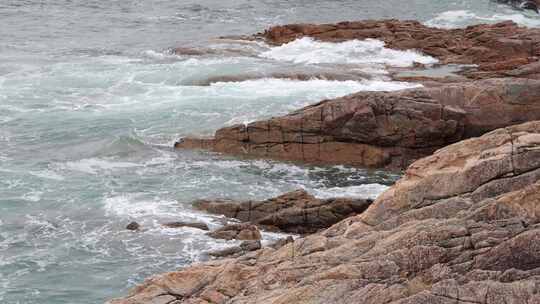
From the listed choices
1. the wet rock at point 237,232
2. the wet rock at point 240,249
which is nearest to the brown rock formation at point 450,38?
the wet rock at point 237,232

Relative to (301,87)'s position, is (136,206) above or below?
below

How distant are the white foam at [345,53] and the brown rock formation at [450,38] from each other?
0.71m

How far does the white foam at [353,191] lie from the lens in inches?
1143

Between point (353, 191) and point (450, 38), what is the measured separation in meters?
23.8

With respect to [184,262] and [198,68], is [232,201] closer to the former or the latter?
[184,262]

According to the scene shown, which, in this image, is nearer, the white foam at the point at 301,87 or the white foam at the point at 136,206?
the white foam at the point at 136,206

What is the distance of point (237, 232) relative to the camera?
24578mm

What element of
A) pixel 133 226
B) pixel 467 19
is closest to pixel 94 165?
pixel 133 226

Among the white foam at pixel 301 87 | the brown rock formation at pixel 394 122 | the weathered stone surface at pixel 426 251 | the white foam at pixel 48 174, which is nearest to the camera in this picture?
the weathered stone surface at pixel 426 251

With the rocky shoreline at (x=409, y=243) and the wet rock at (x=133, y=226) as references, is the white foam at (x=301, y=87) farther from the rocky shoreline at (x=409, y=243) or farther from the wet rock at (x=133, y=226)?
the wet rock at (x=133, y=226)

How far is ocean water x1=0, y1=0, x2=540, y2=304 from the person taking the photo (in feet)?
80.1

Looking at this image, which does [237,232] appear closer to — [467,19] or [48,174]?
[48,174]

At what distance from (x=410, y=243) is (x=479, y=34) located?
39.8 m

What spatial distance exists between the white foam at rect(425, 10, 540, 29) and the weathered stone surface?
4793cm
